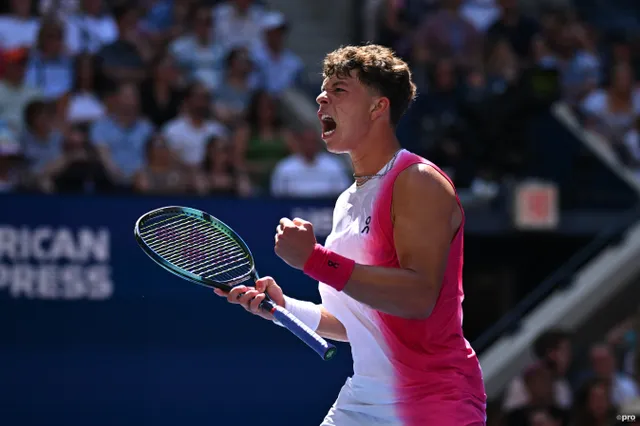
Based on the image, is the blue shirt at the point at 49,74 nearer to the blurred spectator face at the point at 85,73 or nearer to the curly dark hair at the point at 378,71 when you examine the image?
the blurred spectator face at the point at 85,73

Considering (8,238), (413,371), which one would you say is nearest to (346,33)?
(8,238)

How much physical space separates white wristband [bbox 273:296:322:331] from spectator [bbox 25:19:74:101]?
545 centimetres

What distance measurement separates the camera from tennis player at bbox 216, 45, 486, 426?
128 inches

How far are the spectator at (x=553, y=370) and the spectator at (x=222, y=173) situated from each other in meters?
2.47

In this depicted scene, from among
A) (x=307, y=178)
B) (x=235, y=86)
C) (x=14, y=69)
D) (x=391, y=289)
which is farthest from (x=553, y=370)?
(x=391, y=289)

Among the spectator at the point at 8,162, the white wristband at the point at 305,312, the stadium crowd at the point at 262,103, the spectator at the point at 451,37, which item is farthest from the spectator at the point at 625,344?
the white wristband at the point at 305,312

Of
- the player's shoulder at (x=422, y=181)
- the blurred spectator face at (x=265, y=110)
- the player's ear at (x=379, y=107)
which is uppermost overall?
the player's ear at (x=379, y=107)

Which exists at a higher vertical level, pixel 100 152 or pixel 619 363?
pixel 100 152

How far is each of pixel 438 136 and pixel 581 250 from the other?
62.0 inches

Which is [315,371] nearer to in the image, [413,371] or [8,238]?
[8,238]

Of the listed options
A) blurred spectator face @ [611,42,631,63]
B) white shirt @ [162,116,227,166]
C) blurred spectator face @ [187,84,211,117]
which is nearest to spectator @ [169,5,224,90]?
blurred spectator face @ [187,84,211,117]

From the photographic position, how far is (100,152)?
8.14m

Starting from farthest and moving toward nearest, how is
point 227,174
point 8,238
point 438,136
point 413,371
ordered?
point 438,136
point 227,174
point 8,238
point 413,371

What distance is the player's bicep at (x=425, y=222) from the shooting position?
3.29 m
